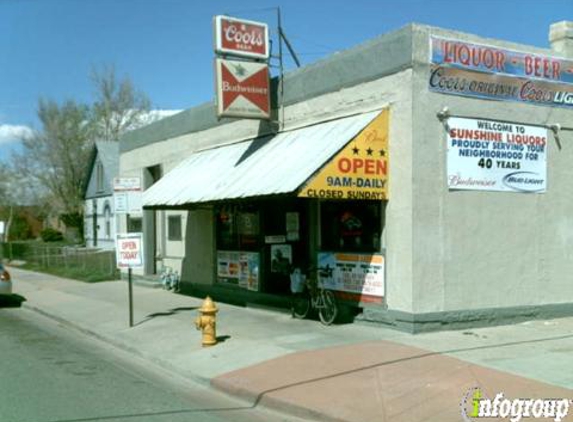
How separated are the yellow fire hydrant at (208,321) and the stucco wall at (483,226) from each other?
126 inches

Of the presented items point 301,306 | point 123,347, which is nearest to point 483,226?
point 301,306

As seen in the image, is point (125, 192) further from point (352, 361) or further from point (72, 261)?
point (72, 261)

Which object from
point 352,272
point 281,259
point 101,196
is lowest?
point 352,272

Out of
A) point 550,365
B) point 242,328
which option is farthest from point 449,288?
point 242,328

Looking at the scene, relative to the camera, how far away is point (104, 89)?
174 feet

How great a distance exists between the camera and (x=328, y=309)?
463 inches

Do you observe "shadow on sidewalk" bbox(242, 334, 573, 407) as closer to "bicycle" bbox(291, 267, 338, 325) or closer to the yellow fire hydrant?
the yellow fire hydrant

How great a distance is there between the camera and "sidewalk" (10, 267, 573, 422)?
6.91 meters

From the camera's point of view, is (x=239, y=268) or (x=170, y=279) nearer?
(x=239, y=268)

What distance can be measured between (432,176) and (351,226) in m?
1.99

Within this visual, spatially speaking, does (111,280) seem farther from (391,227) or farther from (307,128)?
(391,227)

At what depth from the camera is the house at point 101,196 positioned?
151 ft
